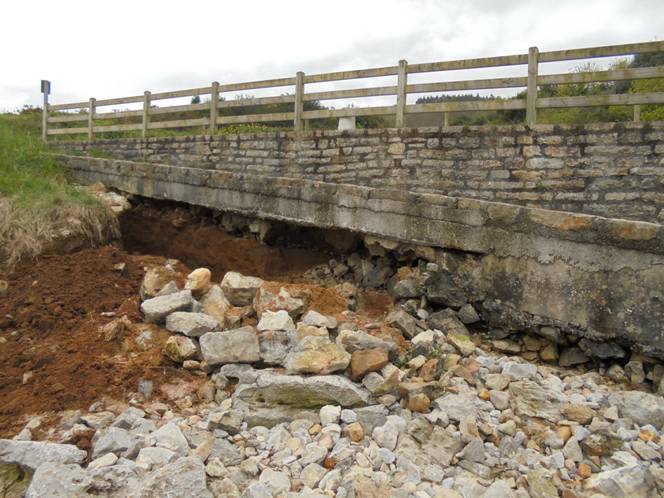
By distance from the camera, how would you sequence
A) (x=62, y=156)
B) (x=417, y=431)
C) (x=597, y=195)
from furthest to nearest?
(x=62, y=156) → (x=597, y=195) → (x=417, y=431)

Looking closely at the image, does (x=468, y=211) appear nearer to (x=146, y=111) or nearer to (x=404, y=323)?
(x=404, y=323)

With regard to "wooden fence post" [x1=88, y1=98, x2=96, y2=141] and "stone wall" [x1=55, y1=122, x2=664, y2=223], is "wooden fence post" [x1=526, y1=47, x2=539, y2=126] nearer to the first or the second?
"stone wall" [x1=55, y1=122, x2=664, y2=223]

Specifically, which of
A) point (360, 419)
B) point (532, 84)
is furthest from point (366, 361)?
point (532, 84)

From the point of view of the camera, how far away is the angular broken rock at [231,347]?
3.75m

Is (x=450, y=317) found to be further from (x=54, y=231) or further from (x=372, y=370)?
(x=54, y=231)

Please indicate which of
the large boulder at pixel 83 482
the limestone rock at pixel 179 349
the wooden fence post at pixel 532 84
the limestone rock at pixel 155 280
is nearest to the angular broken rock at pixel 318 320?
the limestone rock at pixel 179 349

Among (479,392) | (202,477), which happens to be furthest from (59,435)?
(479,392)

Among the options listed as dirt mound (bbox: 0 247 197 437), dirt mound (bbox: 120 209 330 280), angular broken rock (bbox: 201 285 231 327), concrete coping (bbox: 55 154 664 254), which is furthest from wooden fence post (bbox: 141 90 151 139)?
angular broken rock (bbox: 201 285 231 327)

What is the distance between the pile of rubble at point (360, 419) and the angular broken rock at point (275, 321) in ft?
0.05

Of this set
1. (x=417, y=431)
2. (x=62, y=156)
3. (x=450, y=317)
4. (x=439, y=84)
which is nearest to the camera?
(x=417, y=431)

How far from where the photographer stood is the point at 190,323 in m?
4.14

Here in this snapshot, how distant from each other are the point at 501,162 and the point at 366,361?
466cm

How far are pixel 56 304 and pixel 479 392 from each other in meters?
3.83

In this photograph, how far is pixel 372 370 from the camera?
357 centimetres
